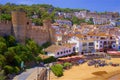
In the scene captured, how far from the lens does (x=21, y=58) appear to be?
3244 cm

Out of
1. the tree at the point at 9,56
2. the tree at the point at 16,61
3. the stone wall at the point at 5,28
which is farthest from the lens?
the stone wall at the point at 5,28

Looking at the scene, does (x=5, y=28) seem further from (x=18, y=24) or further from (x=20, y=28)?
(x=20, y=28)

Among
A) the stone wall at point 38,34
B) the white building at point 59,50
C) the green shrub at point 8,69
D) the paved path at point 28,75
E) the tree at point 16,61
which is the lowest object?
the paved path at point 28,75

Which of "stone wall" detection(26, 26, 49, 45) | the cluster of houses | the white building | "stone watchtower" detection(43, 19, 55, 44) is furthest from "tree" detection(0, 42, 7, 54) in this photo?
"stone watchtower" detection(43, 19, 55, 44)

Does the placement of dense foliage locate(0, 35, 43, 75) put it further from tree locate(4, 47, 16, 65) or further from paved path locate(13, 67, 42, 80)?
paved path locate(13, 67, 42, 80)

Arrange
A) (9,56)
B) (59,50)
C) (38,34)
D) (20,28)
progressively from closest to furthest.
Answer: (9,56) < (20,28) < (38,34) < (59,50)

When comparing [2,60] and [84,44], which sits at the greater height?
[84,44]

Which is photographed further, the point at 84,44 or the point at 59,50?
the point at 84,44

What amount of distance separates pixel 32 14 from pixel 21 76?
55231mm

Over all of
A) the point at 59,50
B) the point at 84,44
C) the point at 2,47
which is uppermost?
the point at 84,44

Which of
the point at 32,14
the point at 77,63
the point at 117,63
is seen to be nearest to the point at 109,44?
the point at 117,63

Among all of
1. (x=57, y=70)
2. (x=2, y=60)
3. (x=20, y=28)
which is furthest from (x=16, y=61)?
(x=20, y=28)

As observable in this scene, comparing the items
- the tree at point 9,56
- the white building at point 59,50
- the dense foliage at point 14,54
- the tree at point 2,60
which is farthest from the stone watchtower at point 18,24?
the tree at point 2,60

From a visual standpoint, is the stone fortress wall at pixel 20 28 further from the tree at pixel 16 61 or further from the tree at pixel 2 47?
the tree at pixel 16 61
